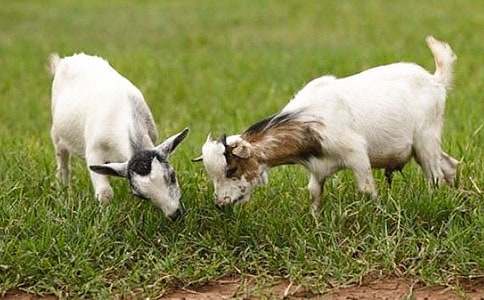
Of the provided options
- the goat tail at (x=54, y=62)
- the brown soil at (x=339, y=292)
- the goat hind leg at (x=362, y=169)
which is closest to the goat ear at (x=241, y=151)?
the goat hind leg at (x=362, y=169)

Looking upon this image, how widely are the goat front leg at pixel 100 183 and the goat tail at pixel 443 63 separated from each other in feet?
7.18

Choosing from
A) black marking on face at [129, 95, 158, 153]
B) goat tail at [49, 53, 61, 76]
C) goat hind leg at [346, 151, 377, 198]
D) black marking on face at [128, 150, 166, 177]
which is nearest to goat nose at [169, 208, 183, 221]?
black marking on face at [128, 150, 166, 177]

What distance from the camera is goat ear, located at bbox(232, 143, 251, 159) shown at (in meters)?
6.49

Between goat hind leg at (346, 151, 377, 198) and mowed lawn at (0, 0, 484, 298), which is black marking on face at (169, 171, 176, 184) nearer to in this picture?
mowed lawn at (0, 0, 484, 298)

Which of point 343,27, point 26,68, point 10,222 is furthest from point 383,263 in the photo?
point 343,27

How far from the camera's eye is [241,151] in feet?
21.3

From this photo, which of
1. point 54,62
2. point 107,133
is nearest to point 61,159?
point 54,62

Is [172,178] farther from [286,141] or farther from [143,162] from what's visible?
[286,141]

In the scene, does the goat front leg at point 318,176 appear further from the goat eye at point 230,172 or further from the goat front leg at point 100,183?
the goat front leg at point 100,183

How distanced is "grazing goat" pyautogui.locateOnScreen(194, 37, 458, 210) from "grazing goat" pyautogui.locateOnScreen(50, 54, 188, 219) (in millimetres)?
284

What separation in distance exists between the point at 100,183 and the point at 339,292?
187 centimetres

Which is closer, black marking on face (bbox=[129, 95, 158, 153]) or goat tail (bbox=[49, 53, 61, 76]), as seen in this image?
black marking on face (bbox=[129, 95, 158, 153])

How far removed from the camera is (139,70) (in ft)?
44.9

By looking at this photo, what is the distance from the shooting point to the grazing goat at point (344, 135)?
21.6 feet
